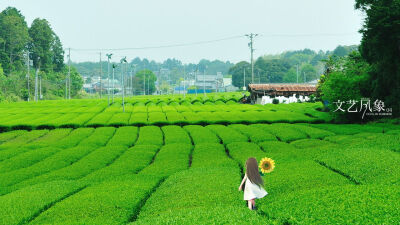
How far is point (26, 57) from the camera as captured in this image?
104 meters

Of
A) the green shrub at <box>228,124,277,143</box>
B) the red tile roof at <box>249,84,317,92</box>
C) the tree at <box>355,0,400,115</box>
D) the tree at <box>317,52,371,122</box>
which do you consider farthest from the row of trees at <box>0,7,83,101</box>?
the tree at <box>355,0,400,115</box>

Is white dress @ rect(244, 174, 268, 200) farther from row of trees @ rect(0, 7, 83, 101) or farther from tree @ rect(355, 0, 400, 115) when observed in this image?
row of trees @ rect(0, 7, 83, 101)

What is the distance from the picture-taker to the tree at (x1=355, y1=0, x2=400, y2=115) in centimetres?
3150

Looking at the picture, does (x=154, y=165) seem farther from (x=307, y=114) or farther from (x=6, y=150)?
(x=307, y=114)

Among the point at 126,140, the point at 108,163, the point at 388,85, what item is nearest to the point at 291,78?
the point at 388,85

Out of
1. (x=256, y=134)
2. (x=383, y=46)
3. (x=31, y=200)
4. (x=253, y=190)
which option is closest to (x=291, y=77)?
(x=383, y=46)

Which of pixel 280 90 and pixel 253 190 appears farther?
pixel 280 90

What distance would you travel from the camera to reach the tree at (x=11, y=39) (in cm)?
9975

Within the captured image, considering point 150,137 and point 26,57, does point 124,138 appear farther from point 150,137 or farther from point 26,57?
point 26,57

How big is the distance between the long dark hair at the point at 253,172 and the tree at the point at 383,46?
2619 cm

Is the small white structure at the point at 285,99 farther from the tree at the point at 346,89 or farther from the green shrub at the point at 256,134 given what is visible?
the green shrub at the point at 256,134

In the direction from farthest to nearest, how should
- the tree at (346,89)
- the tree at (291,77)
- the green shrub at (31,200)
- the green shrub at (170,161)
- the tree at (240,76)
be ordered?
the tree at (240,76), the tree at (291,77), the tree at (346,89), the green shrub at (170,161), the green shrub at (31,200)

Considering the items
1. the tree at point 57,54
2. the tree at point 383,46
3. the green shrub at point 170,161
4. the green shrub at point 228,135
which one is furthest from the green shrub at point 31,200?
the tree at point 57,54

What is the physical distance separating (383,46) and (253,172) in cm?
2984
